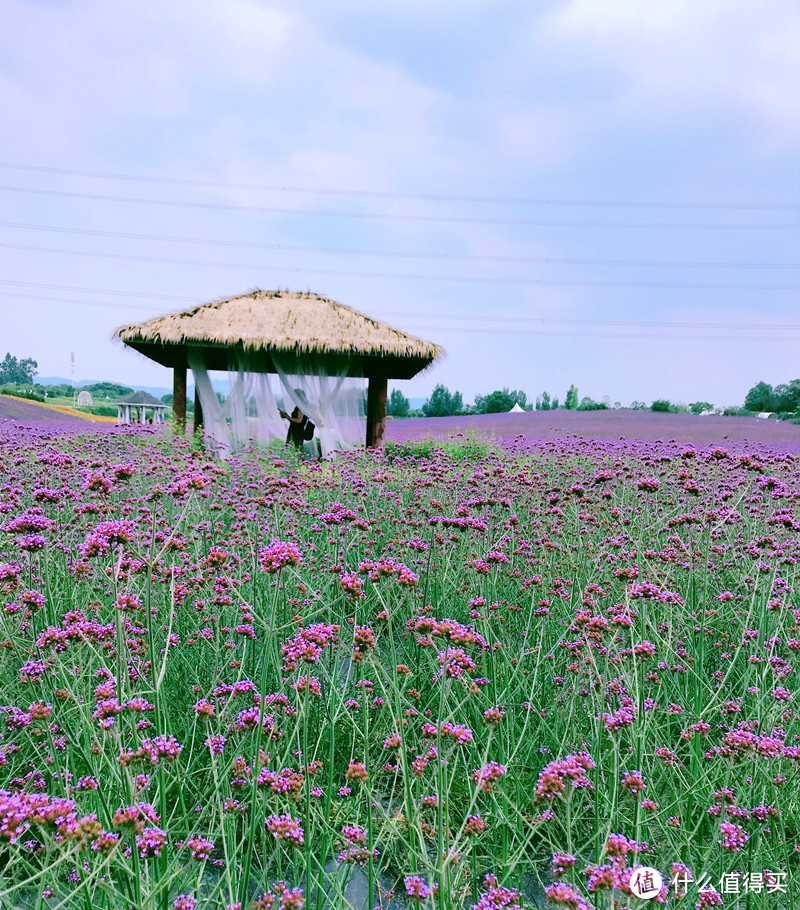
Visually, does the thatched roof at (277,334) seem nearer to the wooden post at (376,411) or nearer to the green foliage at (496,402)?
the wooden post at (376,411)

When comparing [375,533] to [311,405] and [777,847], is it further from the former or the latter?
[311,405]

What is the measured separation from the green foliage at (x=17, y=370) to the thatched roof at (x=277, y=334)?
70438 mm

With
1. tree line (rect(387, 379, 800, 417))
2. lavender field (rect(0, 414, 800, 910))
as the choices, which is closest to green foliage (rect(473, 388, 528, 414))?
tree line (rect(387, 379, 800, 417))

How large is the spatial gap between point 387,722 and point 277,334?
10256mm

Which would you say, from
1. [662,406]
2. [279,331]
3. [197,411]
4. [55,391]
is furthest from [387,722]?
[55,391]

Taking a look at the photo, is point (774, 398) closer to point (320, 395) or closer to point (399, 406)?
point (399, 406)

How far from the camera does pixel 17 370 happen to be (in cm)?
7419

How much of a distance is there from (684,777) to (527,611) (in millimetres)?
1348

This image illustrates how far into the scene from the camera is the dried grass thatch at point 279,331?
38.1 ft

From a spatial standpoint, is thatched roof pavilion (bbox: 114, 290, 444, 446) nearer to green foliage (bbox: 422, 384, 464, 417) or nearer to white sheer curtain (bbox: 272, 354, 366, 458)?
white sheer curtain (bbox: 272, 354, 366, 458)

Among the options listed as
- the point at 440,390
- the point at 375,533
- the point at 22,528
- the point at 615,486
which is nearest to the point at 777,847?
the point at 22,528

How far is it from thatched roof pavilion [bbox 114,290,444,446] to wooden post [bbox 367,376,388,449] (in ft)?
0.07

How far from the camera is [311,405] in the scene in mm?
12414

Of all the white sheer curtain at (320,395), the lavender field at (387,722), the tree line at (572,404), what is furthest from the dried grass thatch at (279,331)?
the tree line at (572,404)
